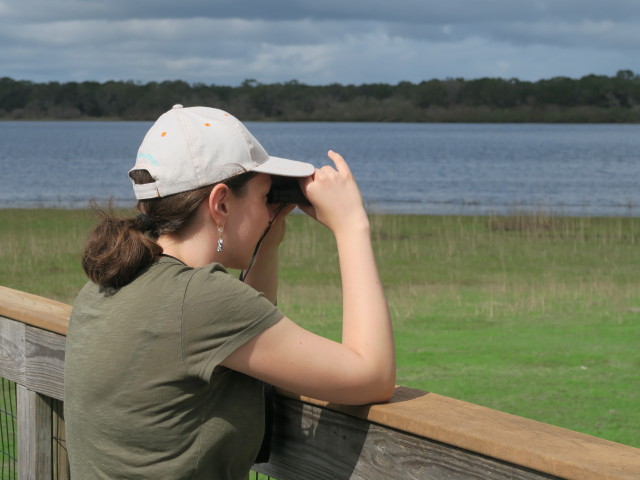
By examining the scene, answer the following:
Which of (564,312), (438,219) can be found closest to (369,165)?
(438,219)

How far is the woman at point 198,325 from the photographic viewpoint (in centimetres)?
172

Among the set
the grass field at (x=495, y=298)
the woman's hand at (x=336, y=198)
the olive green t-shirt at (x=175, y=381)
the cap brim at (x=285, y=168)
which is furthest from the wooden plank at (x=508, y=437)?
the grass field at (x=495, y=298)

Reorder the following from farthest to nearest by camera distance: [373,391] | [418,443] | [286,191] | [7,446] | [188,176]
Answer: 1. [7,446]
2. [286,191]
3. [188,176]
4. [373,391]
5. [418,443]

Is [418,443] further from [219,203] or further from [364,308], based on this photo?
[219,203]

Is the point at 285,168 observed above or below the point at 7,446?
above

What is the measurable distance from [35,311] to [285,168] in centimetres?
86

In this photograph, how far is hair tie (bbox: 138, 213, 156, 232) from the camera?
1.96m

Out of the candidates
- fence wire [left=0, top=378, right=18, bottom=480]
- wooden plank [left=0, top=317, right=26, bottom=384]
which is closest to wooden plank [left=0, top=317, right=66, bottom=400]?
wooden plank [left=0, top=317, right=26, bottom=384]

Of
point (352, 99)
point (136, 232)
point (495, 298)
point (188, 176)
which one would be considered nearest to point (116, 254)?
point (136, 232)

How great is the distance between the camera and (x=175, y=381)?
5.71 feet

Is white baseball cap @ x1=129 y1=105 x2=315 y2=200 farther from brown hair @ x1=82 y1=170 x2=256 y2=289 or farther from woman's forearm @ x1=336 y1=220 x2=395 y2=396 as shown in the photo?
woman's forearm @ x1=336 y1=220 x2=395 y2=396

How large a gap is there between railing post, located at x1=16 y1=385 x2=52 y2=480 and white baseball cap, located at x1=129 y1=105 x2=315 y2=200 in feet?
2.64

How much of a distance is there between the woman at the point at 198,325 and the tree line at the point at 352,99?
113766 millimetres

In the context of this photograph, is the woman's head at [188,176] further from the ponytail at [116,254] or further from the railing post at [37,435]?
the railing post at [37,435]
